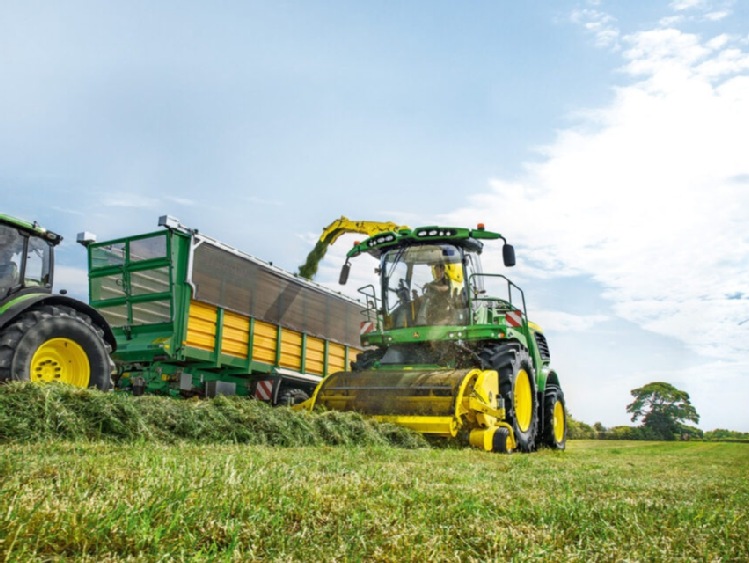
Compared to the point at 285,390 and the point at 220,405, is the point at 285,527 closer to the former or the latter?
the point at 220,405

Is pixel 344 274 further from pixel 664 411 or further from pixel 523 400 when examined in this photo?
pixel 664 411

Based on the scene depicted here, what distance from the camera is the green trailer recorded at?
10039 millimetres

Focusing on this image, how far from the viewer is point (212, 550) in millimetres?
1825

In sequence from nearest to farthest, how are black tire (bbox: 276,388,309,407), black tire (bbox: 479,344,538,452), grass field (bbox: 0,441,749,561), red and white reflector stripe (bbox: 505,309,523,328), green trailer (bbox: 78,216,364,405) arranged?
grass field (bbox: 0,441,749,561) < black tire (bbox: 479,344,538,452) < green trailer (bbox: 78,216,364,405) < red and white reflector stripe (bbox: 505,309,523,328) < black tire (bbox: 276,388,309,407)

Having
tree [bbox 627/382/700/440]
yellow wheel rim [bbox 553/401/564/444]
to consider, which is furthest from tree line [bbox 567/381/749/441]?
yellow wheel rim [bbox 553/401/564/444]

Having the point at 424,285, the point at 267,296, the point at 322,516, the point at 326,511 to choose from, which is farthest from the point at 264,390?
the point at 322,516

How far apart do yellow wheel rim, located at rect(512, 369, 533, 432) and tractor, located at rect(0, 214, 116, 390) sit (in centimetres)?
599

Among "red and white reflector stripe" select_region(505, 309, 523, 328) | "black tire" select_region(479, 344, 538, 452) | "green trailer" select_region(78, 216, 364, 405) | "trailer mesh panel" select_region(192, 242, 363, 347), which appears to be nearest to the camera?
"black tire" select_region(479, 344, 538, 452)

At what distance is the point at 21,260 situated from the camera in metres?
7.66

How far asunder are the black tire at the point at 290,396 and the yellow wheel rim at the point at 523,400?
14.3ft

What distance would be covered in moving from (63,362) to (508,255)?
20.2 feet

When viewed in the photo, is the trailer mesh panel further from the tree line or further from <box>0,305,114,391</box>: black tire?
the tree line

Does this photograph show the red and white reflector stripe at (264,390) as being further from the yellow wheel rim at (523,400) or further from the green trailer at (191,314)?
the yellow wheel rim at (523,400)

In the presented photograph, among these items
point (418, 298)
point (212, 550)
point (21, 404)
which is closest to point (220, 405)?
point (21, 404)
